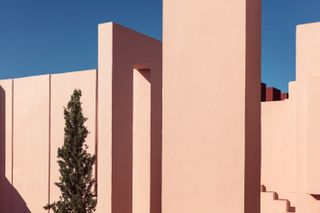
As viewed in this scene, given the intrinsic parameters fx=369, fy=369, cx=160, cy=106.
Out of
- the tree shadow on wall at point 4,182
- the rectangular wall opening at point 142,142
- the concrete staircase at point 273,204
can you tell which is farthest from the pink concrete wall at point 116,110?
the tree shadow on wall at point 4,182

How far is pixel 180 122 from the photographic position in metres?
3.92

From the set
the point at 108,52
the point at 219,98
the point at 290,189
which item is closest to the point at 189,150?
the point at 219,98

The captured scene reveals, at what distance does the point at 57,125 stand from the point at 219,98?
9.99 metres

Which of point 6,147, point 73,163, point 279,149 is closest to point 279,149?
point 279,149

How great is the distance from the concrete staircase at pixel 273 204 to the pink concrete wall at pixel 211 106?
10.3 m

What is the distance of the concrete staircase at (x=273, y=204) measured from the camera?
13.2 m

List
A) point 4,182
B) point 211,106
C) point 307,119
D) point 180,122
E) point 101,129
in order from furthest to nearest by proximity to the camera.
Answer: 1. point 4,182
2. point 307,119
3. point 101,129
4. point 180,122
5. point 211,106

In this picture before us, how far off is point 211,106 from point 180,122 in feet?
1.28

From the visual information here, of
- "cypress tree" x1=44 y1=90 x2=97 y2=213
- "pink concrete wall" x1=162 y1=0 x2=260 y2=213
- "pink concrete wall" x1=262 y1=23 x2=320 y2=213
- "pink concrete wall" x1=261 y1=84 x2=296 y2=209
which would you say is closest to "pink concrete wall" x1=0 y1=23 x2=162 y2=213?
"cypress tree" x1=44 y1=90 x2=97 y2=213

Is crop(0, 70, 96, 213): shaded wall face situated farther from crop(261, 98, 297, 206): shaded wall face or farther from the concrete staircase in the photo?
crop(261, 98, 297, 206): shaded wall face

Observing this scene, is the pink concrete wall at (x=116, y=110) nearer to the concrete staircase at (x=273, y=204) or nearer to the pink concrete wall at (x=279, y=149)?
the concrete staircase at (x=273, y=204)

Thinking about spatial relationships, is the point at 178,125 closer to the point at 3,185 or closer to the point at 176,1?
the point at 176,1

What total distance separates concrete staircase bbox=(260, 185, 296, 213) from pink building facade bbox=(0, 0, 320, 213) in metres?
0.04

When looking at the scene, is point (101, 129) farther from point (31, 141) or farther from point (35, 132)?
point (31, 141)
